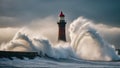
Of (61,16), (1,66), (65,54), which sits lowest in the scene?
(1,66)

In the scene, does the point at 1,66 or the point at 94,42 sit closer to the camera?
the point at 1,66

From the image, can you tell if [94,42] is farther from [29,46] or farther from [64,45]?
[29,46]

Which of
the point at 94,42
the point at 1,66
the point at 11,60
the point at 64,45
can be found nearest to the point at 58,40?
the point at 64,45

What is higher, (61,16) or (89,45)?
(61,16)

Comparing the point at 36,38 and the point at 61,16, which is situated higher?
the point at 61,16

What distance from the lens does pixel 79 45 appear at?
7019cm

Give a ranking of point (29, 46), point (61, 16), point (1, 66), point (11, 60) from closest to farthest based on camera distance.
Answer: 1. point (1, 66)
2. point (11, 60)
3. point (29, 46)
4. point (61, 16)

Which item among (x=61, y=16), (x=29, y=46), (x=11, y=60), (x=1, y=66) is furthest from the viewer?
(x=61, y=16)

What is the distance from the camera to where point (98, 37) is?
67.9 meters

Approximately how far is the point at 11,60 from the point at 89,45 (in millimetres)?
20708

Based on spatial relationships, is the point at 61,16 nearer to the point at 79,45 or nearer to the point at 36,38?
the point at 79,45

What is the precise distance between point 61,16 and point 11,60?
24.2 meters

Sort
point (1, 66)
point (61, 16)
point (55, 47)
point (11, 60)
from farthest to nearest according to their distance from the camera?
point (61, 16) < point (55, 47) < point (11, 60) < point (1, 66)

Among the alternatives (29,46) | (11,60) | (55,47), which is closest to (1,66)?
(11,60)
